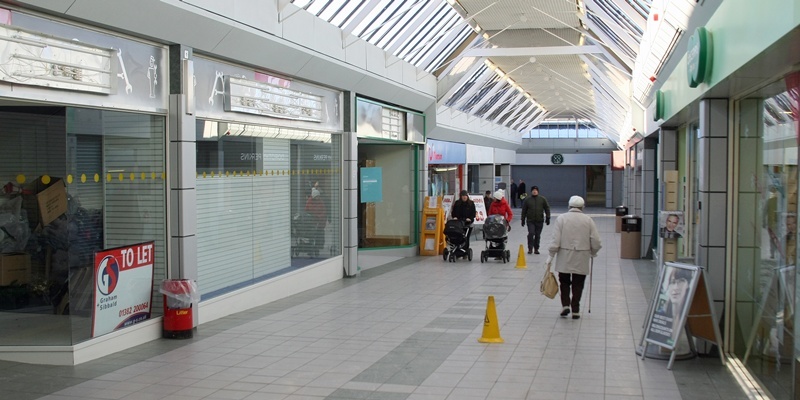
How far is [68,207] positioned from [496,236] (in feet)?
36.8

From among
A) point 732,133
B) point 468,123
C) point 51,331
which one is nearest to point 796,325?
point 732,133

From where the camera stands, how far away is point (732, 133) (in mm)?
8891

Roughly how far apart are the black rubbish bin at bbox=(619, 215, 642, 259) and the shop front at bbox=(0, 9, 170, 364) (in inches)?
500

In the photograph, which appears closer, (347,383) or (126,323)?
(347,383)

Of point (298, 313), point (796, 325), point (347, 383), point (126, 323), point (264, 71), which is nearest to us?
point (796, 325)

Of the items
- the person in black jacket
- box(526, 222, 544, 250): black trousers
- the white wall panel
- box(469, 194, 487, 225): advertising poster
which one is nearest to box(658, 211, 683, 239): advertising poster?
the person in black jacket

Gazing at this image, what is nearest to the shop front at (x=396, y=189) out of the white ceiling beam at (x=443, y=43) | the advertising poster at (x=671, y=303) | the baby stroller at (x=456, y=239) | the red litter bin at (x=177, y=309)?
the white ceiling beam at (x=443, y=43)

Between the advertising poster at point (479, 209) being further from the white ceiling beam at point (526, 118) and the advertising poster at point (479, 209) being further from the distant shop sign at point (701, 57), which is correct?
the distant shop sign at point (701, 57)

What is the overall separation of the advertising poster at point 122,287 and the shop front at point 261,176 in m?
1.24

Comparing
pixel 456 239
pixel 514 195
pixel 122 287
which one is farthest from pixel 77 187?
pixel 514 195

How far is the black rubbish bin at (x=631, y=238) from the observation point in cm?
2003

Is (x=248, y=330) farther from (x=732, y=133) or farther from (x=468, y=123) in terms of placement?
(x=468, y=123)

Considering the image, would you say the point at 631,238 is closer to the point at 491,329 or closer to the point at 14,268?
the point at 491,329

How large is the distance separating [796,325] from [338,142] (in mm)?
11304
